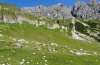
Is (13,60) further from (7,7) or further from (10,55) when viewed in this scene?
(7,7)

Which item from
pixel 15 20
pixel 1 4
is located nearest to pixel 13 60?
pixel 15 20

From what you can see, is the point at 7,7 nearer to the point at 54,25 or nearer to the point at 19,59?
the point at 54,25

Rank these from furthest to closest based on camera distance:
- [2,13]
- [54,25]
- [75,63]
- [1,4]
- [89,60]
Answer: [54,25], [1,4], [2,13], [89,60], [75,63]

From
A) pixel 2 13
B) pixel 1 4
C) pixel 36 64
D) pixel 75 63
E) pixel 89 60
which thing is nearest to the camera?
pixel 36 64

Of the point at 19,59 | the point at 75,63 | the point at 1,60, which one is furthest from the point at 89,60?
the point at 1,60

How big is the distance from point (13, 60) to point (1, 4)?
62325 mm

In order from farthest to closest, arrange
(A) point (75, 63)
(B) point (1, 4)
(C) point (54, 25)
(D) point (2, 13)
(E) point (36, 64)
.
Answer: (C) point (54, 25)
(B) point (1, 4)
(D) point (2, 13)
(A) point (75, 63)
(E) point (36, 64)

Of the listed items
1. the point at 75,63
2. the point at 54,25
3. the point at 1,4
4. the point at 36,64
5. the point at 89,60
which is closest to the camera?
the point at 36,64

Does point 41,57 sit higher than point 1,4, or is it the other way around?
point 1,4

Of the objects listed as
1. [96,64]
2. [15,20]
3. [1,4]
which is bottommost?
[96,64]

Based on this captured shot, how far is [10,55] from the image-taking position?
3847 centimetres

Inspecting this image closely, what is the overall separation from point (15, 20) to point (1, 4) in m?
12.5

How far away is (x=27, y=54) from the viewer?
39781mm

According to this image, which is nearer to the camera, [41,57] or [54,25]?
[41,57]
